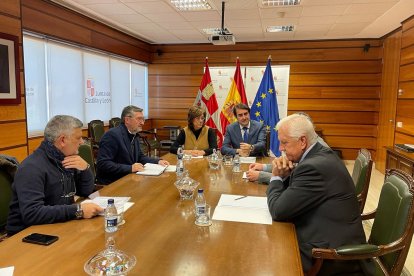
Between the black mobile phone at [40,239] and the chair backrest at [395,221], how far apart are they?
1523 millimetres

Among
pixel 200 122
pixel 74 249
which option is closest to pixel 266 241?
pixel 74 249

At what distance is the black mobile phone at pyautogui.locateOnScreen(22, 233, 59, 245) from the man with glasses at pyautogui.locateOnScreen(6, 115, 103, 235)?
0.58ft

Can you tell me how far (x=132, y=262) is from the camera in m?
1.25

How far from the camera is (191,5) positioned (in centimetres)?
486

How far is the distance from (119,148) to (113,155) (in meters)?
0.09

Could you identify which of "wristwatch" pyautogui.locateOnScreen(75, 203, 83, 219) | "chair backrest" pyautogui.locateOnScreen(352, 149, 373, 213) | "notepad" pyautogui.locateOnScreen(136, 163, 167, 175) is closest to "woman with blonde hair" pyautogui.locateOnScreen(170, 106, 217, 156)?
"notepad" pyautogui.locateOnScreen(136, 163, 167, 175)

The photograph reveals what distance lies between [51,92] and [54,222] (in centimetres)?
379

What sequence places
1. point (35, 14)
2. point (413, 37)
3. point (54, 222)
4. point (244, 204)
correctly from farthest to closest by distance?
point (413, 37)
point (35, 14)
point (244, 204)
point (54, 222)

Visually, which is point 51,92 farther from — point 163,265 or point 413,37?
point 413,37

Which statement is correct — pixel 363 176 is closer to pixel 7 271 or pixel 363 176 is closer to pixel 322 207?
pixel 322 207

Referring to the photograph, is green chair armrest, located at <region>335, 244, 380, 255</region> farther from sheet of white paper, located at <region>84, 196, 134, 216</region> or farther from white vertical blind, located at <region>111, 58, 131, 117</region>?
white vertical blind, located at <region>111, 58, 131, 117</region>

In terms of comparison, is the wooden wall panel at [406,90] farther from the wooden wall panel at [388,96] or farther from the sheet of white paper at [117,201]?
the sheet of white paper at [117,201]

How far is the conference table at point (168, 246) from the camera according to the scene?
123cm

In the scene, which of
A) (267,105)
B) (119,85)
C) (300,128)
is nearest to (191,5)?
(267,105)
